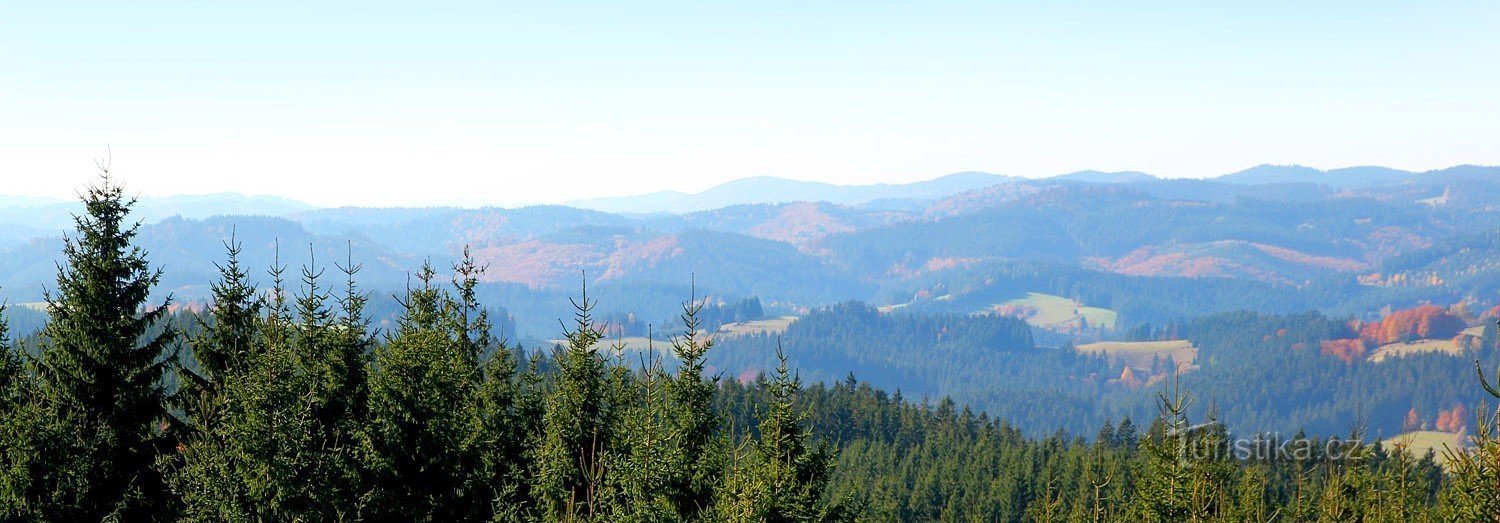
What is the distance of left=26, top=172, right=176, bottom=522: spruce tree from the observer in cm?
2775

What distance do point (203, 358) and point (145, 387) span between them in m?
2.82

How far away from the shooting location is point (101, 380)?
2853 cm

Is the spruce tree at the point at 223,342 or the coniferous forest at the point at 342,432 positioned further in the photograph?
the spruce tree at the point at 223,342

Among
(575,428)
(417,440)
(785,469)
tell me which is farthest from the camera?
(575,428)

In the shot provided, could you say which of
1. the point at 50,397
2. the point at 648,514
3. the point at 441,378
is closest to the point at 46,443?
the point at 50,397

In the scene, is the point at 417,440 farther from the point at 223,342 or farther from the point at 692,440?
the point at 692,440

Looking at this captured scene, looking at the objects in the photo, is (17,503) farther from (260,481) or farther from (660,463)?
(660,463)

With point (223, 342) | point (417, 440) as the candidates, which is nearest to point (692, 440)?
point (417, 440)

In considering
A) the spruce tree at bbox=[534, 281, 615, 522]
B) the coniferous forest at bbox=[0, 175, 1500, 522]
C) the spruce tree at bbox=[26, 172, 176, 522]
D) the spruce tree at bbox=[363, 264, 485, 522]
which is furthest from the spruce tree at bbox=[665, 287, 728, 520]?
the spruce tree at bbox=[26, 172, 176, 522]

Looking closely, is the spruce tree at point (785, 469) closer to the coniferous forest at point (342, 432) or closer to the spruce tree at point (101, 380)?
the coniferous forest at point (342, 432)

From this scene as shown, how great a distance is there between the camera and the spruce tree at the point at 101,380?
27750mm

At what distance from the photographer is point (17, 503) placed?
26.8m

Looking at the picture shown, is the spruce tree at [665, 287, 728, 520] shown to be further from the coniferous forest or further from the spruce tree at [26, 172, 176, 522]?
the spruce tree at [26, 172, 176, 522]

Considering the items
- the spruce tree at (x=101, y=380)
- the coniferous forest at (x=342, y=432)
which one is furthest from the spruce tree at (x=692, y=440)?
the spruce tree at (x=101, y=380)
